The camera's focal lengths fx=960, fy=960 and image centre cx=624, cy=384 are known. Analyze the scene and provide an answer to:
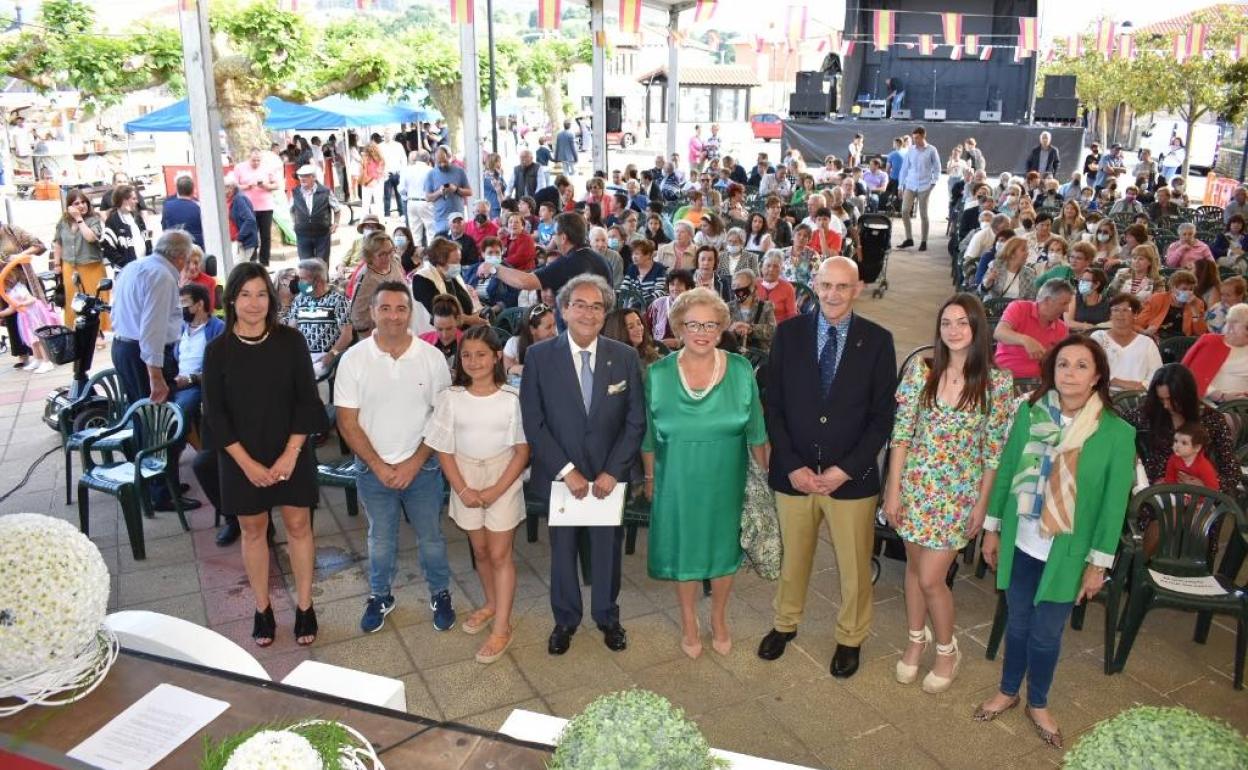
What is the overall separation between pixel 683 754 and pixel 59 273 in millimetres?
10116

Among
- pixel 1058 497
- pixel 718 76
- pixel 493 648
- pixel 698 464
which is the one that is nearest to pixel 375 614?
pixel 493 648

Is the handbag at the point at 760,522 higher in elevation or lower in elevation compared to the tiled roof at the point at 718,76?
lower

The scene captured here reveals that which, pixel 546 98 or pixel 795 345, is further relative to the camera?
pixel 546 98

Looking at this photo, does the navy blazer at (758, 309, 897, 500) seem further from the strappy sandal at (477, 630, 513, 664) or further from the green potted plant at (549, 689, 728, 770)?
the green potted plant at (549, 689, 728, 770)

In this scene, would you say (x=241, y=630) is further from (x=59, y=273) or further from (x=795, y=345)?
(x=59, y=273)

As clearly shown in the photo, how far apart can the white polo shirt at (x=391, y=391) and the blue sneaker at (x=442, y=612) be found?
0.74m

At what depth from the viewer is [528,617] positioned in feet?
14.7

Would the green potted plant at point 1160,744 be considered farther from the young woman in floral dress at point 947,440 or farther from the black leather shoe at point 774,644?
the black leather shoe at point 774,644

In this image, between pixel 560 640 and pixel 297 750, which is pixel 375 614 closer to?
pixel 560 640

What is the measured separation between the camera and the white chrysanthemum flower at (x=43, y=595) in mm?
1875

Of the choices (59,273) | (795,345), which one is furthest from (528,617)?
(59,273)

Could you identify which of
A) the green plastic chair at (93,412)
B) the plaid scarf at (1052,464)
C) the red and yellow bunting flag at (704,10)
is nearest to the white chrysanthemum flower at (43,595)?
the plaid scarf at (1052,464)

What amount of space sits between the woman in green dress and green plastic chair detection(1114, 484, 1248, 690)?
1.61 meters

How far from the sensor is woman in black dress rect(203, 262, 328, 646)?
375cm
